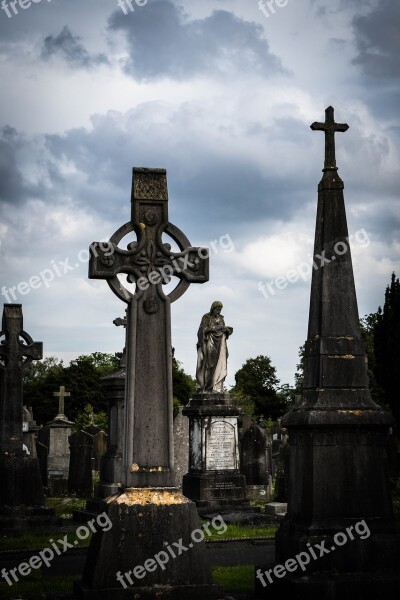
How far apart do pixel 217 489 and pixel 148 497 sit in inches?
402

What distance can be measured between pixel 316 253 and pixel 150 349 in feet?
8.28

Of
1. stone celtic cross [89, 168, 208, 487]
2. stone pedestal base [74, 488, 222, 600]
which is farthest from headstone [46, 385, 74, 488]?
stone pedestal base [74, 488, 222, 600]

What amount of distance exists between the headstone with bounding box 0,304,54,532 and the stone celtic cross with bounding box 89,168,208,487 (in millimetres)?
7428

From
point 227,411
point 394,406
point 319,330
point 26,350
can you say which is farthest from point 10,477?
point 394,406

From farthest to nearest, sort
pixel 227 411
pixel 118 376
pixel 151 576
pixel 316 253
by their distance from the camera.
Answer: pixel 227 411, pixel 118 376, pixel 316 253, pixel 151 576

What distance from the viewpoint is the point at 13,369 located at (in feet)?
49.4

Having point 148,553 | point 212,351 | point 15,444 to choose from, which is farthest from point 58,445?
point 148,553

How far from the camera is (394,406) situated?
119 feet

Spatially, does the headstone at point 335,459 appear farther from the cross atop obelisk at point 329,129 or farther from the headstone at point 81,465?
the headstone at point 81,465

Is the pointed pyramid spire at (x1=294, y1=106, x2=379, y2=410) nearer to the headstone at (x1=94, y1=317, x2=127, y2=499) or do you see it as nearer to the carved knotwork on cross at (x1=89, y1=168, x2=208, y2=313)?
the carved knotwork on cross at (x1=89, y1=168, x2=208, y2=313)

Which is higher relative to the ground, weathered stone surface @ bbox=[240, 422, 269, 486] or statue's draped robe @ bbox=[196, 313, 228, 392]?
statue's draped robe @ bbox=[196, 313, 228, 392]

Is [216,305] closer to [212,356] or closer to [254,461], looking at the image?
[212,356]

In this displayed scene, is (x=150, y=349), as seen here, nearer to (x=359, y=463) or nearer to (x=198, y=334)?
(x=359, y=463)

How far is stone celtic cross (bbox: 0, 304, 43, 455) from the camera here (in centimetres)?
1483
